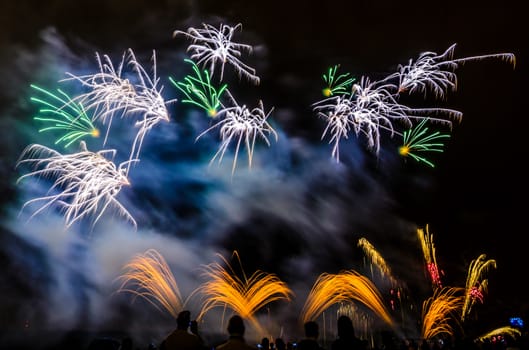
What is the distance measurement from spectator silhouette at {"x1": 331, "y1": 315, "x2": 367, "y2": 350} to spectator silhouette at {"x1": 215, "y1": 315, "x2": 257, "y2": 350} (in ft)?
5.06

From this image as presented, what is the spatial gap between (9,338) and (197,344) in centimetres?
19920

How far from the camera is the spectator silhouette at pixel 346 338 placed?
690 centimetres

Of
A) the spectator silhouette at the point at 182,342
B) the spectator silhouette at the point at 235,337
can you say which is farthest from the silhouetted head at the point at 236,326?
the spectator silhouette at the point at 182,342

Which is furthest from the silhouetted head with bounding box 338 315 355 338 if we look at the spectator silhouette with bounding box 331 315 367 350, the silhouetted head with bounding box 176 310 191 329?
the silhouetted head with bounding box 176 310 191 329

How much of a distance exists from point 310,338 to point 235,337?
141cm

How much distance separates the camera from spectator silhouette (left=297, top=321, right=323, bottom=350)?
7008mm

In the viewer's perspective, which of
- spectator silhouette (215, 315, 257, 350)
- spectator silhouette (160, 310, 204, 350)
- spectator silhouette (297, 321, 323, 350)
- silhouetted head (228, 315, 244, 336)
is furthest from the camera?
spectator silhouette (160, 310, 204, 350)

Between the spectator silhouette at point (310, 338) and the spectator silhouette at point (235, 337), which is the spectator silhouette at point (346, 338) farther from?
the spectator silhouette at point (235, 337)

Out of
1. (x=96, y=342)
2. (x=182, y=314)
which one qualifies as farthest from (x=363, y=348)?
(x=96, y=342)

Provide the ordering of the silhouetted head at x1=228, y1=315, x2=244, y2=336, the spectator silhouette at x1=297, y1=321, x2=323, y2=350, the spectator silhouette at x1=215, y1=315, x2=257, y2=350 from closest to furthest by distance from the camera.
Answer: the spectator silhouette at x1=215, y1=315, x2=257, y2=350, the silhouetted head at x1=228, y1=315, x2=244, y2=336, the spectator silhouette at x1=297, y1=321, x2=323, y2=350

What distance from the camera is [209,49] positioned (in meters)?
25.3

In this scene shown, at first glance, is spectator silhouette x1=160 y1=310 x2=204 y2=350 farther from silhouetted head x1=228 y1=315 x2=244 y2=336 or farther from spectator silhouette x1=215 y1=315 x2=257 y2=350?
silhouetted head x1=228 y1=315 x2=244 y2=336

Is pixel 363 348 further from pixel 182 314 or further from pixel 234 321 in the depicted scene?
pixel 182 314

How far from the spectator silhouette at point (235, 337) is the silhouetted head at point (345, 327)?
1592 millimetres
